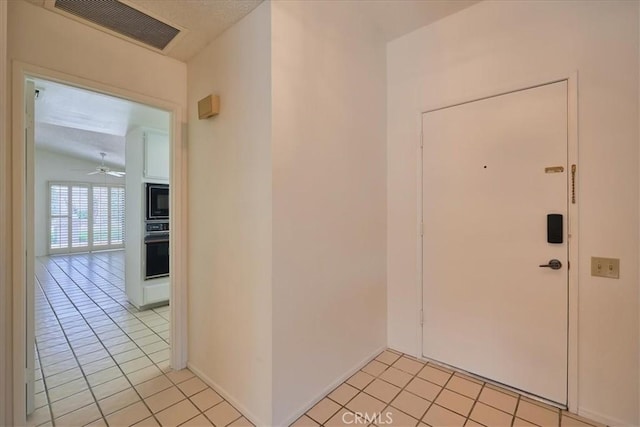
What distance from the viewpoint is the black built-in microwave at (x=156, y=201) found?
12.0 feet

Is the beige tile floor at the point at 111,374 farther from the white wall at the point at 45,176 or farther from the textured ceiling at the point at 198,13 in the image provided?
the white wall at the point at 45,176

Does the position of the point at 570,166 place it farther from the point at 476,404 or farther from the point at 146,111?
the point at 146,111

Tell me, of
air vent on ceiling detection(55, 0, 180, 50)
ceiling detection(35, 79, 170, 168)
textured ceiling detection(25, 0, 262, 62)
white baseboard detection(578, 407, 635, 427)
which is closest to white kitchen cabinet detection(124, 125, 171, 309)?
ceiling detection(35, 79, 170, 168)

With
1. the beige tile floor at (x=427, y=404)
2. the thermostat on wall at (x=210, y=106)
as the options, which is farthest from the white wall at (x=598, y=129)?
the thermostat on wall at (x=210, y=106)

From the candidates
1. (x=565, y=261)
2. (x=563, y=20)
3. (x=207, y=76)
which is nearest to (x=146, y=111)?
(x=207, y=76)

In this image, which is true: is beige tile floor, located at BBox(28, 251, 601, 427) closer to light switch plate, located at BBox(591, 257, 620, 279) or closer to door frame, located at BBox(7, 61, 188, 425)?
door frame, located at BBox(7, 61, 188, 425)

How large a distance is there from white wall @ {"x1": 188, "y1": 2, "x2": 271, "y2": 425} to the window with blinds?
351 inches

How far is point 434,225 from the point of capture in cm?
236

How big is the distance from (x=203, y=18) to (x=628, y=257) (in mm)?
2987

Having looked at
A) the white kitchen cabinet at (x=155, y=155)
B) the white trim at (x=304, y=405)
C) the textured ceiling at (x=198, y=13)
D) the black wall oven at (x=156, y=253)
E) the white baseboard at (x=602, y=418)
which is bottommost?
the white trim at (x=304, y=405)

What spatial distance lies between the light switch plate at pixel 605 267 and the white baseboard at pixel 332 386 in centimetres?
166

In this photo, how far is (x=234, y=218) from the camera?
1.93m

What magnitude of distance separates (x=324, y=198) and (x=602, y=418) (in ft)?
7.05

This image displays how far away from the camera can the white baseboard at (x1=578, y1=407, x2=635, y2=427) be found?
1639 mm
